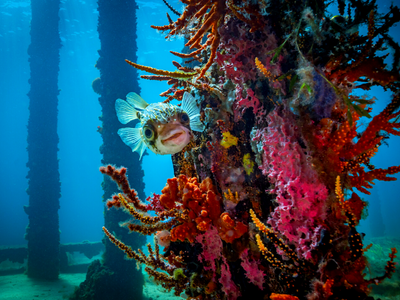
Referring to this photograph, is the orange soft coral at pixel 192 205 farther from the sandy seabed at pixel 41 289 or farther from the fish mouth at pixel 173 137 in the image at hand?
the sandy seabed at pixel 41 289

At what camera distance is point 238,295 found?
2.26 meters

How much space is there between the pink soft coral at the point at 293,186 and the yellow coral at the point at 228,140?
52 centimetres

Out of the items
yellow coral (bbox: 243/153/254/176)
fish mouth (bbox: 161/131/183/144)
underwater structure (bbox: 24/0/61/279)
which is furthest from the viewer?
underwater structure (bbox: 24/0/61/279)

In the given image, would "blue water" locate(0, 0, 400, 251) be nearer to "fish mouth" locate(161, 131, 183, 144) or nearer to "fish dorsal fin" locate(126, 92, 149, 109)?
"fish dorsal fin" locate(126, 92, 149, 109)

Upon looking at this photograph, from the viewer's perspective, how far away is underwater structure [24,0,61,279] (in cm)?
1249

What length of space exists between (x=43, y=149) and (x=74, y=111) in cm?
8277

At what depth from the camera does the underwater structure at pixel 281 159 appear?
162 centimetres

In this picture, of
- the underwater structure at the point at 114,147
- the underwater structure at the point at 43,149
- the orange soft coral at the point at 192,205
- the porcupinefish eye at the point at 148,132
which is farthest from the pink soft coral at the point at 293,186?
the underwater structure at the point at 43,149

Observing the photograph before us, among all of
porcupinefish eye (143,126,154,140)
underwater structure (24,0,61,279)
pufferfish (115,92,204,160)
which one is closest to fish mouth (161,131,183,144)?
pufferfish (115,92,204,160)

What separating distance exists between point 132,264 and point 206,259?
28.5ft

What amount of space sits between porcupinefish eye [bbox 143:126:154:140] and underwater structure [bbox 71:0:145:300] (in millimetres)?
8650

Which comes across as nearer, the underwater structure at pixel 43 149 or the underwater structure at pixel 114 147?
the underwater structure at pixel 114 147

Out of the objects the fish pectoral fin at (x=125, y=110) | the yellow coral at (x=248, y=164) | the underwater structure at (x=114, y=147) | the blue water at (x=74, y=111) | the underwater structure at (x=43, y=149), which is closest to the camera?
the yellow coral at (x=248, y=164)

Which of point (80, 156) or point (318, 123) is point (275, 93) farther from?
point (80, 156)
